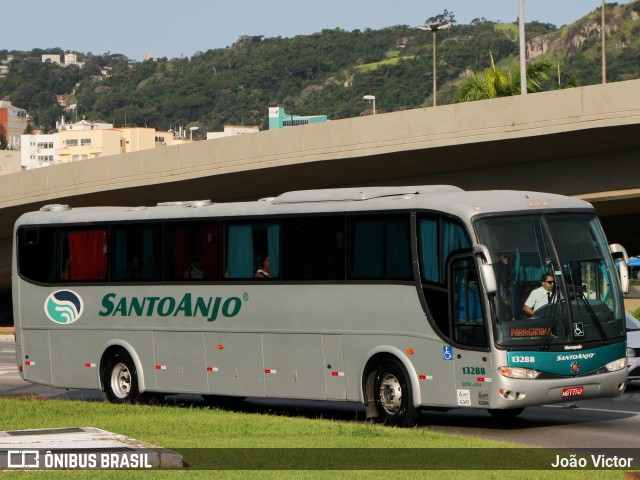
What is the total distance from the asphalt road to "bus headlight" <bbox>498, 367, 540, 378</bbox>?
75 centimetres

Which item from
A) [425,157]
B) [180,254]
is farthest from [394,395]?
[425,157]

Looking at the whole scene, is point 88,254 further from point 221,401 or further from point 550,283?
point 550,283

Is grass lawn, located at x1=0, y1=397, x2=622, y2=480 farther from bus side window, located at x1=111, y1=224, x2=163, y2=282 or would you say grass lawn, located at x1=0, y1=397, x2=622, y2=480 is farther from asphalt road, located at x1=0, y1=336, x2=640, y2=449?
bus side window, located at x1=111, y1=224, x2=163, y2=282

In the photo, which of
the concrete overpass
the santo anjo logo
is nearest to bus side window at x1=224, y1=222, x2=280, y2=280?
the santo anjo logo

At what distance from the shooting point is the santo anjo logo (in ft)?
70.4

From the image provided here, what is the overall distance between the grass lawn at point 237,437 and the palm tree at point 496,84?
3569 cm

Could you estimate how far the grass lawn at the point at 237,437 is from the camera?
10938 mm

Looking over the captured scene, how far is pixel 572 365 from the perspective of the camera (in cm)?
1605

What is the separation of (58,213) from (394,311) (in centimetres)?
762

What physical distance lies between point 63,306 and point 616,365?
964 cm

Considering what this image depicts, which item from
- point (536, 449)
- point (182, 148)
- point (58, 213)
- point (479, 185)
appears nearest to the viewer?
point (536, 449)

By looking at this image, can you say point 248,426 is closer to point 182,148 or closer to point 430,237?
point 430,237

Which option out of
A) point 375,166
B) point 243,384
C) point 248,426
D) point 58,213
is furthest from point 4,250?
point 248,426

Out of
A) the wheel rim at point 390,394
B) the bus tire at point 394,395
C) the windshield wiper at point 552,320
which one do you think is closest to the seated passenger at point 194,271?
the bus tire at point 394,395
